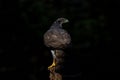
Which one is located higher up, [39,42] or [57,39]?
[57,39]

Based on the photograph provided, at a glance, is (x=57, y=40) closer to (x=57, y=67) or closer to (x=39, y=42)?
(x=57, y=67)

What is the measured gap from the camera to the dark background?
25.6 feet

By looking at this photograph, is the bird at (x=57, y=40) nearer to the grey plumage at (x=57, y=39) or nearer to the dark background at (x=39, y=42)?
the grey plumage at (x=57, y=39)

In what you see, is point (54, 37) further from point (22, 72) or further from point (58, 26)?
point (22, 72)

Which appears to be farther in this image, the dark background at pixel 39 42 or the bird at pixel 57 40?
the dark background at pixel 39 42

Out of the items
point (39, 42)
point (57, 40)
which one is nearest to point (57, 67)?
point (57, 40)

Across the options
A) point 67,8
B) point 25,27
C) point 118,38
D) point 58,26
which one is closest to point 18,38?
point 25,27

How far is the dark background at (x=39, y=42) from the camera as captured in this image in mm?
7812

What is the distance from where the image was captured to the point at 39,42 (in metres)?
8.02

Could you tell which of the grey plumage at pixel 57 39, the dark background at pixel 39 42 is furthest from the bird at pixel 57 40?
the dark background at pixel 39 42

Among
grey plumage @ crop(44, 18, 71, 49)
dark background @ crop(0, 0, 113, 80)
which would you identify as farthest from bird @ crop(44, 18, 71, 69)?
dark background @ crop(0, 0, 113, 80)

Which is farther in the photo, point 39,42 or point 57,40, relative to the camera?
point 39,42

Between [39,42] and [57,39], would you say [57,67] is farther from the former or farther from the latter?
[39,42]

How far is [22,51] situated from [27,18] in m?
0.72
